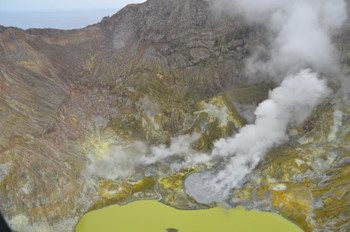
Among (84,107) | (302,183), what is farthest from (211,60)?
(302,183)

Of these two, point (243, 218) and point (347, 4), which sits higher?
point (347, 4)

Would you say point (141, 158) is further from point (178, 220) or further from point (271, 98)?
point (271, 98)

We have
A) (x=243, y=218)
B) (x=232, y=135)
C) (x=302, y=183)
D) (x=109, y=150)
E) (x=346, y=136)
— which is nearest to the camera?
(x=243, y=218)

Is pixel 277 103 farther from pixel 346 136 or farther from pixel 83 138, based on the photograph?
pixel 83 138

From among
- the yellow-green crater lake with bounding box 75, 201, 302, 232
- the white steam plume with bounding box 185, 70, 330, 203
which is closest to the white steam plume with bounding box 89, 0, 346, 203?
the white steam plume with bounding box 185, 70, 330, 203

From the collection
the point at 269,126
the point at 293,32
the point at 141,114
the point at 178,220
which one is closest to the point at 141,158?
the point at 141,114

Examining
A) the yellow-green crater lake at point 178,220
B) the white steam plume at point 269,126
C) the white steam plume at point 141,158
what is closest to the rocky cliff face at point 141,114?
the white steam plume at point 141,158
